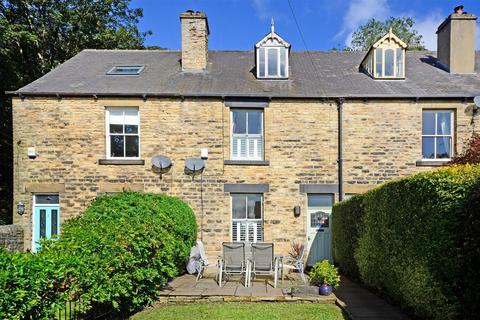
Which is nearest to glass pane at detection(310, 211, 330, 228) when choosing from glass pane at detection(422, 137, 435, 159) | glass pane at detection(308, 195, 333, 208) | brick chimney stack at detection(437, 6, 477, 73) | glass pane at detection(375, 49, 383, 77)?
glass pane at detection(308, 195, 333, 208)

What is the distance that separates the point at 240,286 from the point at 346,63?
11.2m

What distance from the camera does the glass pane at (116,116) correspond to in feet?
42.8

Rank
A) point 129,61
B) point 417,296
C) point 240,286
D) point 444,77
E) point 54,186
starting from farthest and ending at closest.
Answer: point 129,61 → point 444,77 → point 54,186 → point 240,286 → point 417,296

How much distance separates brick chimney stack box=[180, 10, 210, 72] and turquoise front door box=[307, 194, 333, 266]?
7.00 meters

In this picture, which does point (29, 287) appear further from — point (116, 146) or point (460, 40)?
point (460, 40)

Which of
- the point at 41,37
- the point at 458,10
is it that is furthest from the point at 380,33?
the point at 41,37

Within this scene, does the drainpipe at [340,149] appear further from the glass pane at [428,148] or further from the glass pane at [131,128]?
the glass pane at [131,128]

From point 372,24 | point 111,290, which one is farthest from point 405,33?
point 111,290

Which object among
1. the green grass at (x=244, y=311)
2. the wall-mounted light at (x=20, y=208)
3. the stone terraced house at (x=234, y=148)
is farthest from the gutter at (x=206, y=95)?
the green grass at (x=244, y=311)

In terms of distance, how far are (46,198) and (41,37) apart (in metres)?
15.7

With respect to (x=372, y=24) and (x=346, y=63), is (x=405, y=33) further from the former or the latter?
(x=346, y=63)

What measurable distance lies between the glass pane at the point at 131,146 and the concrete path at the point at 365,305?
27.1ft

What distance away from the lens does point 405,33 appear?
32.8 m

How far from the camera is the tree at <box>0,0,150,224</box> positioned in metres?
21.1
